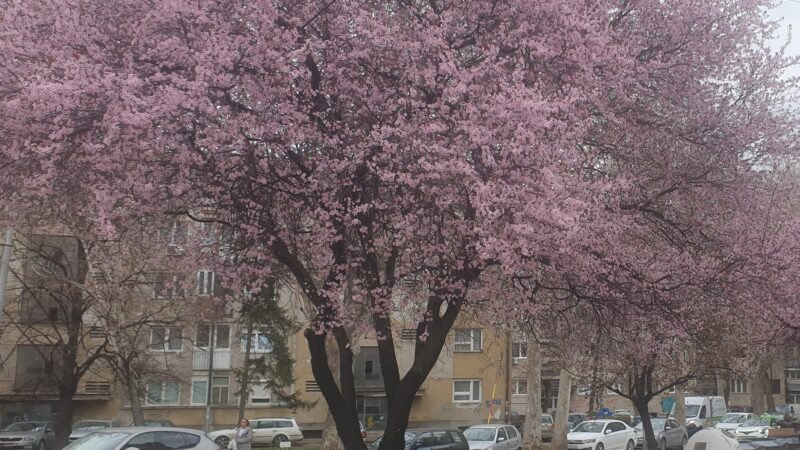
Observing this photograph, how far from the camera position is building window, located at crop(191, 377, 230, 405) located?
146 ft

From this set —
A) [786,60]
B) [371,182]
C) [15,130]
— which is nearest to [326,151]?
[371,182]

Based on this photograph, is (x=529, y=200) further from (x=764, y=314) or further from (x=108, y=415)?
(x=108, y=415)

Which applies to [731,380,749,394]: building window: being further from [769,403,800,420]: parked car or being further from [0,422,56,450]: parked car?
[0,422,56,450]: parked car

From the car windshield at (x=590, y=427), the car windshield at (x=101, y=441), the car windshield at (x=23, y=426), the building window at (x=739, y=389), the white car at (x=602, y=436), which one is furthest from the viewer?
the building window at (x=739, y=389)

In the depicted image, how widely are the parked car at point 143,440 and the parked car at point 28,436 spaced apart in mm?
20653

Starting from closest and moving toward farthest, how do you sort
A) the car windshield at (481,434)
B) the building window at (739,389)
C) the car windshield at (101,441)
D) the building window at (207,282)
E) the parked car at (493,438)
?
the car windshield at (101,441) → the building window at (207,282) → the parked car at (493,438) → the car windshield at (481,434) → the building window at (739,389)

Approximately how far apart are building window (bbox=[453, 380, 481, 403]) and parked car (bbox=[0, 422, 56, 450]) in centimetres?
2277

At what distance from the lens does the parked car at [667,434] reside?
34375 millimetres

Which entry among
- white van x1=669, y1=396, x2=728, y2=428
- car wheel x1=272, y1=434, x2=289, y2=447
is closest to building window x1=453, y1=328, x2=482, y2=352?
car wheel x1=272, y1=434, x2=289, y2=447

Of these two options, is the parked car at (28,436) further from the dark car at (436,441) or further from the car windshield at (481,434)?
the dark car at (436,441)

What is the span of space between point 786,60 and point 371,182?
7134mm

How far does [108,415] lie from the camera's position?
137 feet

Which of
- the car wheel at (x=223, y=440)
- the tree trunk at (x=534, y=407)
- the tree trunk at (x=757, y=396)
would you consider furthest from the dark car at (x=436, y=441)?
the tree trunk at (x=757, y=396)

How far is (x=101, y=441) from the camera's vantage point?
41.8 ft
